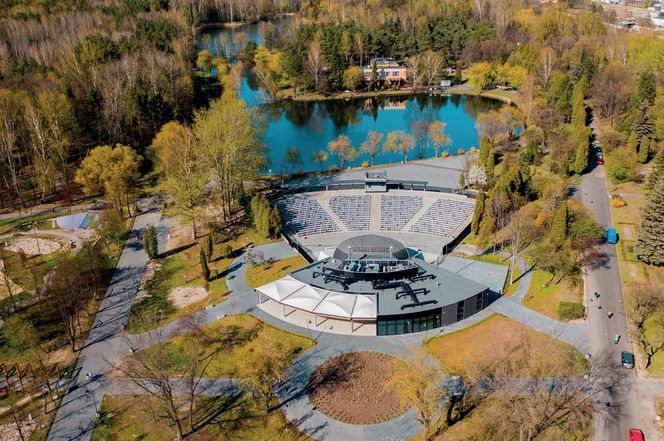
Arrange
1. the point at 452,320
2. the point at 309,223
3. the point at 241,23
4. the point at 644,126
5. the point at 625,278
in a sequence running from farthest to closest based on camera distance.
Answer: the point at 241,23 → the point at 644,126 → the point at 309,223 → the point at 625,278 → the point at 452,320

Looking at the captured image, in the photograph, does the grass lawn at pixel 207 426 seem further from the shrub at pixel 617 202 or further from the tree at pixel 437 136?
the tree at pixel 437 136

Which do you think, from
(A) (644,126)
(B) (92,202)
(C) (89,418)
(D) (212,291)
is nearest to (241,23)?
(B) (92,202)

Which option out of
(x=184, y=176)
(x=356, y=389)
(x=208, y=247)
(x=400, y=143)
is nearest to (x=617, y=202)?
(x=400, y=143)

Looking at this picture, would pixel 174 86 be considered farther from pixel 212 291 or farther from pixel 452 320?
pixel 452 320

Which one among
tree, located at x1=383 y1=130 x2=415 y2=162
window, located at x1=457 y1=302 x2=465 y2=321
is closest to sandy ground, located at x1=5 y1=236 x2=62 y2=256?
window, located at x1=457 y1=302 x2=465 y2=321

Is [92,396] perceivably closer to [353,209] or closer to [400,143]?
[353,209]

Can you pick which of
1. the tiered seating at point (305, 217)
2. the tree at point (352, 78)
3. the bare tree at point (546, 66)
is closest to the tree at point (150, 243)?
the tiered seating at point (305, 217)
